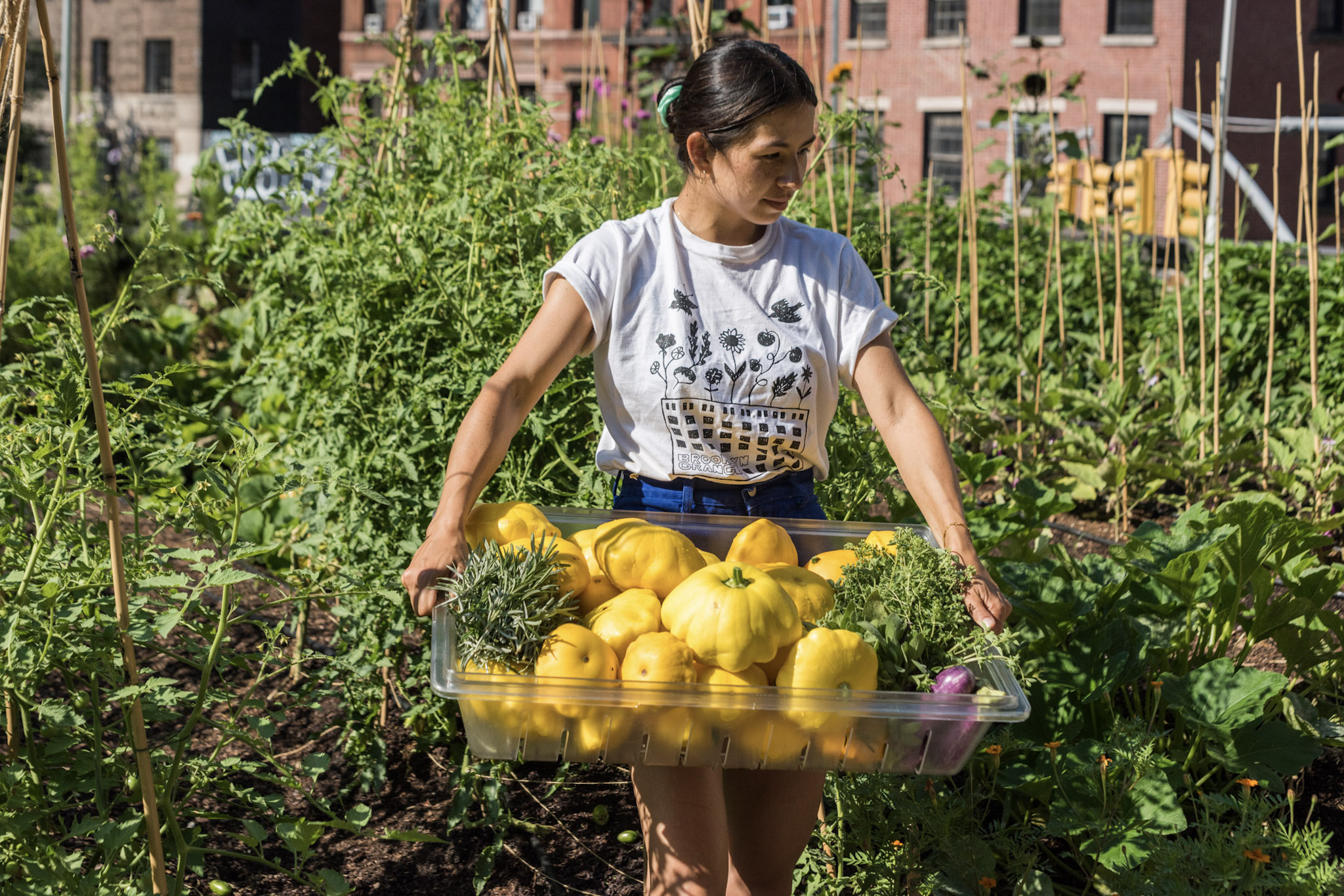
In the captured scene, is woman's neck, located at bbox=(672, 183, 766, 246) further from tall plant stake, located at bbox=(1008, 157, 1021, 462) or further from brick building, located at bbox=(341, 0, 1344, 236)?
brick building, located at bbox=(341, 0, 1344, 236)

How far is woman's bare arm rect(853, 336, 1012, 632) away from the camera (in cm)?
182

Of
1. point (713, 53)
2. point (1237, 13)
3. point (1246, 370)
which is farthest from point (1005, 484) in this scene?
point (1237, 13)

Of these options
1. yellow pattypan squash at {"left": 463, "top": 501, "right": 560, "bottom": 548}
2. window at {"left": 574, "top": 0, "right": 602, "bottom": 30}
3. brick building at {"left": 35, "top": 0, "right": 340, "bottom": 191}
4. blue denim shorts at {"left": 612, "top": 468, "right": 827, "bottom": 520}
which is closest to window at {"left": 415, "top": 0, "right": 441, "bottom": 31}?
window at {"left": 574, "top": 0, "right": 602, "bottom": 30}

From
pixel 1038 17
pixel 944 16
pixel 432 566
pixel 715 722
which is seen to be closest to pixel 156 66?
pixel 944 16

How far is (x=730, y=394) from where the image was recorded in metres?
1.91

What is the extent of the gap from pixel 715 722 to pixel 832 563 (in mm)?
402

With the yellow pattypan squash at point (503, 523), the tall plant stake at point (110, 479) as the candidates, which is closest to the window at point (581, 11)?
the tall plant stake at point (110, 479)

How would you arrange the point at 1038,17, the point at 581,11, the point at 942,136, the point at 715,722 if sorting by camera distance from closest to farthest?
the point at 715,722 < the point at 1038,17 < the point at 942,136 < the point at 581,11

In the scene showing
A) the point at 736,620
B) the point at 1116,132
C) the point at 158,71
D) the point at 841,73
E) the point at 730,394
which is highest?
the point at 158,71

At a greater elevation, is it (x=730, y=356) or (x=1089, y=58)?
(x=1089, y=58)

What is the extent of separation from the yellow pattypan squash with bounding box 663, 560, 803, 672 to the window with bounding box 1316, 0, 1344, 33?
80.6 feet

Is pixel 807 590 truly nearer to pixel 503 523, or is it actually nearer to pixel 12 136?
pixel 503 523

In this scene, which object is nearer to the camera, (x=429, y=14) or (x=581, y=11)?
(x=581, y=11)

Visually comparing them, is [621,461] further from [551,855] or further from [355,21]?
[355,21]
